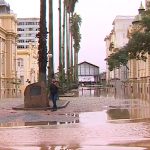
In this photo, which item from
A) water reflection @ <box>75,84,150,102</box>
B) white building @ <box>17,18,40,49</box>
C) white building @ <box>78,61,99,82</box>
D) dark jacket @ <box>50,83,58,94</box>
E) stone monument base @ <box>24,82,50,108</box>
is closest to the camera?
dark jacket @ <box>50,83,58,94</box>

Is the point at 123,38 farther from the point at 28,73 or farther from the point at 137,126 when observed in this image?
the point at 137,126

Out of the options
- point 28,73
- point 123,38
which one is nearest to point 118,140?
point 28,73

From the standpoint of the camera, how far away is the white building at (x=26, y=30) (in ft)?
508

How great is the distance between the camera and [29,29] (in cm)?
15650

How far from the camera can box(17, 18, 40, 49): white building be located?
15488 centimetres

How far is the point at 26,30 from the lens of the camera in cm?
15588

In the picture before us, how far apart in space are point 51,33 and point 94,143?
60.5 feet

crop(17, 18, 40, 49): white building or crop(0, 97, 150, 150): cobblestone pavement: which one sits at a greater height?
crop(17, 18, 40, 49): white building

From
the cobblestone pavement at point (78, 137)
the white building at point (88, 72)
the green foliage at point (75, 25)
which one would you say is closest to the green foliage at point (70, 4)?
the green foliage at point (75, 25)

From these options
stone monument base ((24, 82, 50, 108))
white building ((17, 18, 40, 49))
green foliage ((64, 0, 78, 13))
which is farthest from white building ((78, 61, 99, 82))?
stone monument base ((24, 82, 50, 108))

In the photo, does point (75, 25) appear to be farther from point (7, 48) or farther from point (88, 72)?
point (88, 72)

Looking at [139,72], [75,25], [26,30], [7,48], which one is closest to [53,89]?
[139,72]

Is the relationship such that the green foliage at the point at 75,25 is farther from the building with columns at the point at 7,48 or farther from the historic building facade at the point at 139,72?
the building with columns at the point at 7,48

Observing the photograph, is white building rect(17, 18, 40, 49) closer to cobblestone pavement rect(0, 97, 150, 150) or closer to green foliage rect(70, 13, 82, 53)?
green foliage rect(70, 13, 82, 53)
